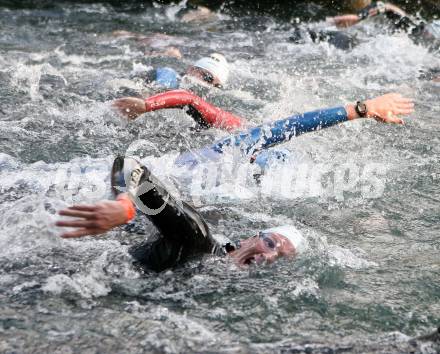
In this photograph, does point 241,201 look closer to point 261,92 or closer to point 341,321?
point 341,321

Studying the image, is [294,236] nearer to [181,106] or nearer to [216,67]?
[181,106]

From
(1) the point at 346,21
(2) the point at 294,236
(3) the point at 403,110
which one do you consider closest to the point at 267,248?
(2) the point at 294,236

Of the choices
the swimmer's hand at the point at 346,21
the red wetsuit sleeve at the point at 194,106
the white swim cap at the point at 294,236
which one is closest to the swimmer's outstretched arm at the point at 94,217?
the white swim cap at the point at 294,236

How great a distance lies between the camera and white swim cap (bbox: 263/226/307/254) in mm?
4156

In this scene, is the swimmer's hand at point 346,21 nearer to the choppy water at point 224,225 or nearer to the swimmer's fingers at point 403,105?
the choppy water at point 224,225

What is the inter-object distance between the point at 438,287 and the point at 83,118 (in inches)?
151

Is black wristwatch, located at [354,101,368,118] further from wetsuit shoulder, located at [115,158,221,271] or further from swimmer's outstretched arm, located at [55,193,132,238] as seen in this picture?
swimmer's outstretched arm, located at [55,193,132,238]

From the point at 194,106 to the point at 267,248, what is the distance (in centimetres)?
209

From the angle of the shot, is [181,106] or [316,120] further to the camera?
[181,106]

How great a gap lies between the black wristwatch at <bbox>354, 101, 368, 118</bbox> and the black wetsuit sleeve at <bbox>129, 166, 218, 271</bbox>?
1.68 meters

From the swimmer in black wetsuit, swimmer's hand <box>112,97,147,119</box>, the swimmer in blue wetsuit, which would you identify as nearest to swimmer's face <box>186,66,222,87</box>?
swimmer's hand <box>112,97,147,119</box>

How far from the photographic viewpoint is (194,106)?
229 inches

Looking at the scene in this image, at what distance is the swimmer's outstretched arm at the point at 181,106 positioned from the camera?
5605 millimetres

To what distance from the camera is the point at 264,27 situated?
39.4 ft
